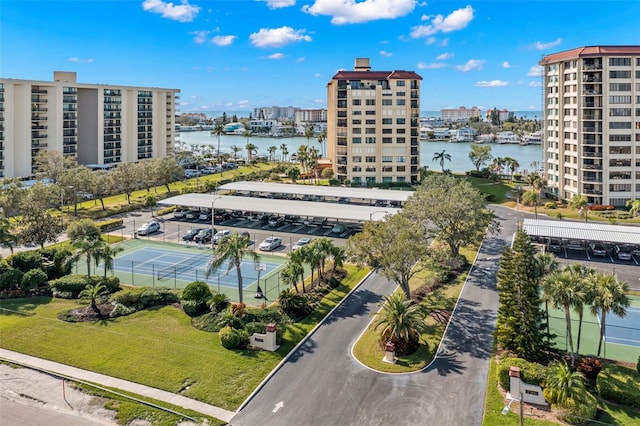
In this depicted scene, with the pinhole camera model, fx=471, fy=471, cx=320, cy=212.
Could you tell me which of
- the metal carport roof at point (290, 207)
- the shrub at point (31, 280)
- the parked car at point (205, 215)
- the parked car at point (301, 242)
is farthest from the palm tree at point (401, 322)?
the parked car at point (205, 215)

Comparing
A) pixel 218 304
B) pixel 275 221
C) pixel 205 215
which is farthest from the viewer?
pixel 205 215

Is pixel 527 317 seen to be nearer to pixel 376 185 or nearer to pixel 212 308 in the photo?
pixel 212 308

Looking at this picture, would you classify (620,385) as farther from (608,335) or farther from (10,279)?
(10,279)

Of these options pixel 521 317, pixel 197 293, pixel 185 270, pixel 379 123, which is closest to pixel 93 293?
pixel 197 293

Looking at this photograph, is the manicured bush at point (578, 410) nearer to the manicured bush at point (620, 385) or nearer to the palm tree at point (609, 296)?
the manicured bush at point (620, 385)

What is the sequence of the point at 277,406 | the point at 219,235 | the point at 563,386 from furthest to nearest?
1. the point at 219,235
2. the point at 277,406
3. the point at 563,386

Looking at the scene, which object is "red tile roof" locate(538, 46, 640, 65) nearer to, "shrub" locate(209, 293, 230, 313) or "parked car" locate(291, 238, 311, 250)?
"parked car" locate(291, 238, 311, 250)
